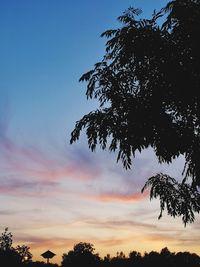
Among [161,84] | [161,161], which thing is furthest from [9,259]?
[161,84]

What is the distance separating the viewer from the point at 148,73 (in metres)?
12.0

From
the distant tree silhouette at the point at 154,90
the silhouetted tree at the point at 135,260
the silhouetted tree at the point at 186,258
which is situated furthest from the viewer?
the silhouetted tree at the point at 186,258

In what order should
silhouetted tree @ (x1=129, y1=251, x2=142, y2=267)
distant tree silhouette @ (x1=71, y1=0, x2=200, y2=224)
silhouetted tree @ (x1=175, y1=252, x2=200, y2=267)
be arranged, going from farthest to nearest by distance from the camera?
silhouetted tree @ (x1=175, y1=252, x2=200, y2=267), silhouetted tree @ (x1=129, y1=251, x2=142, y2=267), distant tree silhouette @ (x1=71, y1=0, x2=200, y2=224)

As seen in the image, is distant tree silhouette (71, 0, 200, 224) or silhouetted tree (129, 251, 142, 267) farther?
silhouetted tree (129, 251, 142, 267)

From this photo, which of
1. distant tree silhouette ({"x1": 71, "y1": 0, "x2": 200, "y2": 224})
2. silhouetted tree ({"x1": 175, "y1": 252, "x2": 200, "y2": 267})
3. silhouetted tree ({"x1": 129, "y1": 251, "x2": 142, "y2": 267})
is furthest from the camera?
silhouetted tree ({"x1": 175, "y1": 252, "x2": 200, "y2": 267})

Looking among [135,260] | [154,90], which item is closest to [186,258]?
[135,260]

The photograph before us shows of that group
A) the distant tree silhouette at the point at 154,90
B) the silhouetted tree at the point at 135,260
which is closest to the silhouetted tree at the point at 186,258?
the silhouetted tree at the point at 135,260

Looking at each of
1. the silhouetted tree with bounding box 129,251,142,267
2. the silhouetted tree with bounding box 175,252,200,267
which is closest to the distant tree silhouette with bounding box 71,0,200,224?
the silhouetted tree with bounding box 129,251,142,267

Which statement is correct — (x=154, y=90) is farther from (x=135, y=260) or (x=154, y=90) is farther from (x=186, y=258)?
(x=186, y=258)

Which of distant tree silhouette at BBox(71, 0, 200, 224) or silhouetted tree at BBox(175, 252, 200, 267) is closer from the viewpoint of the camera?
distant tree silhouette at BBox(71, 0, 200, 224)

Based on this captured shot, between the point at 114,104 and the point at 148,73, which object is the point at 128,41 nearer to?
the point at 148,73

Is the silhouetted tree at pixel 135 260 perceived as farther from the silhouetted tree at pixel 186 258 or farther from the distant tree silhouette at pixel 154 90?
the distant tree silhouette at pixel 154 90

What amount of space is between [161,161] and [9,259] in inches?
1004

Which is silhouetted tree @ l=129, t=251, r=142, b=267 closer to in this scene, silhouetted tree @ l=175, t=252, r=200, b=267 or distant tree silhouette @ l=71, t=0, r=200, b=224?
silhouetted tree @ l=175, t=252, r=200, b=267
